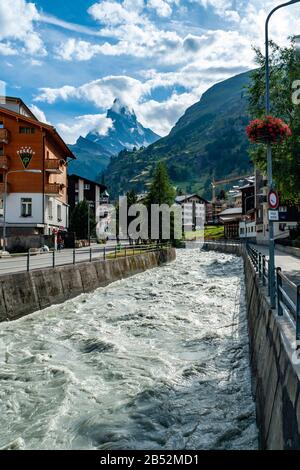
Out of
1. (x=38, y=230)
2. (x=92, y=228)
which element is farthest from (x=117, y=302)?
(x=92, y=228)

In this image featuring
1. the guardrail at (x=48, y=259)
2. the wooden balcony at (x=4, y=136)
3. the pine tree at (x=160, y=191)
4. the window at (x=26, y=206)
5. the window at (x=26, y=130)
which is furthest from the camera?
the pine tree at (x=160, y=191)

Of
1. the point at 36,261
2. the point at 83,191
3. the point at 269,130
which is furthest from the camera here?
the point at 83,191

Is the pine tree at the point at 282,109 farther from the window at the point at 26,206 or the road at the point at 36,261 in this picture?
the window at the point at 26,206

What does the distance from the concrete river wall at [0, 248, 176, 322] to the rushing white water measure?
0.59 m

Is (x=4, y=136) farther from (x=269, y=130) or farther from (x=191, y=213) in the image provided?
(x=191, y=213)

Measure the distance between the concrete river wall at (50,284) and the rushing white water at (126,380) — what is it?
0.59 meters

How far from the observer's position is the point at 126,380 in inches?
398

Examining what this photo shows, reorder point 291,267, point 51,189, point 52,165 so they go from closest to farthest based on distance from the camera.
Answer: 1. point 291,267
2. point 51,189
3. point 52,165

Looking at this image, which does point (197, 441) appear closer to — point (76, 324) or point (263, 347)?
point (263, 347)

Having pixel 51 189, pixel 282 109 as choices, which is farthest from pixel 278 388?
pixel 51 189

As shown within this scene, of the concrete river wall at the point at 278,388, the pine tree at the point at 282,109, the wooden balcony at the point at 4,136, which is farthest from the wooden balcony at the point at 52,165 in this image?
the concrete river wall at the point at 278,388

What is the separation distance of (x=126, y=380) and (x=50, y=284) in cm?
998

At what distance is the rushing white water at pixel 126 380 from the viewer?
7512mm

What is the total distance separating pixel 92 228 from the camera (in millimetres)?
84250
